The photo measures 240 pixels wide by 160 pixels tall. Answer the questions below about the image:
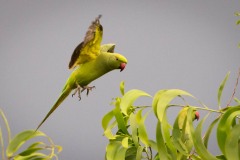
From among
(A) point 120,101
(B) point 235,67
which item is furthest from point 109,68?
(B) point 235,67

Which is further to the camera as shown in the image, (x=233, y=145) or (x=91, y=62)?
(x=91, y=62)

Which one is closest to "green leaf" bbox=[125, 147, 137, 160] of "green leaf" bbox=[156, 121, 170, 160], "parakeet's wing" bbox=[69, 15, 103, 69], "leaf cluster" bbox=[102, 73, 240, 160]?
"leaf cluster" bbox=[102, 73, 240, 160]

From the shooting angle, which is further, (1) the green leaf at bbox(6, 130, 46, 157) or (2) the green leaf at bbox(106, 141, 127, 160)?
(1) the green leaf at bbox(6, 130, 46, 157)

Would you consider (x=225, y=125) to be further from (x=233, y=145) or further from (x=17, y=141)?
(x=17, y=141)

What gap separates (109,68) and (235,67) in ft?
4.58

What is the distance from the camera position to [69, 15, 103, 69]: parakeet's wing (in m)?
0.83

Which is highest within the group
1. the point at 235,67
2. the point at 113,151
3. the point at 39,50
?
the point at 39,50

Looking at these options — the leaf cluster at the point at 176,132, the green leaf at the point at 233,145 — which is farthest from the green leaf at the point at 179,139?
the green leaf at the point at 233,145

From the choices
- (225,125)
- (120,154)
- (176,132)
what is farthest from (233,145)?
(120,154)

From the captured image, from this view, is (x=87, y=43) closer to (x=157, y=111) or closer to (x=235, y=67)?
(x=157, y=111)

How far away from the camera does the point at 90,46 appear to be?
0.87 metres

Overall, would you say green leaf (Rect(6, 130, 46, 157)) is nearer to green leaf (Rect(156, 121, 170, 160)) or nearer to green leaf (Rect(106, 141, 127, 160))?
green leaf (Rect(106, 141, 127, 160))

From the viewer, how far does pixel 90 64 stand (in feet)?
2.90

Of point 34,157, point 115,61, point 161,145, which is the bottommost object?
point 34,157
